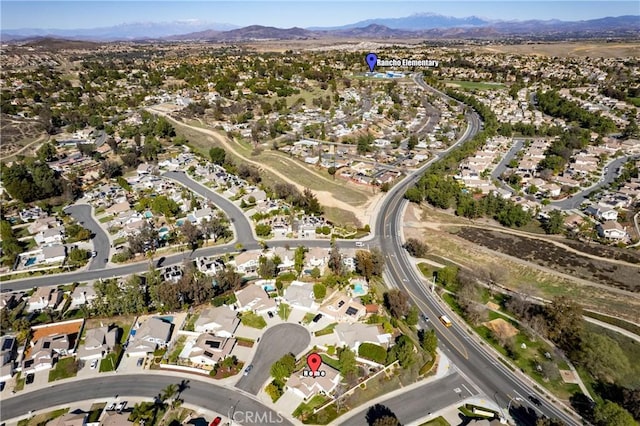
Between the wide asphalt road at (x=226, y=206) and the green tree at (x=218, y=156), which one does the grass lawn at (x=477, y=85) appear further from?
the wide asphalt road at (x=226, y=206)

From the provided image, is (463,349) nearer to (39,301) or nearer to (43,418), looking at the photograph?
(43,418)

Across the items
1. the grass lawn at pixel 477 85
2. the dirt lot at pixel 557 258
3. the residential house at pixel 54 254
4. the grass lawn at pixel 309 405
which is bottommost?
the grass lawn at pixel 309 405

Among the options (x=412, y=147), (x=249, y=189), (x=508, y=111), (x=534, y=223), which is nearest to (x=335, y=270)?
(x=249, y=189)

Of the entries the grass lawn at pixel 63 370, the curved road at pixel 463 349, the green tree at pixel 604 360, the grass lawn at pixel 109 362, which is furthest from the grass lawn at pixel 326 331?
the green tree at pixel 604 360

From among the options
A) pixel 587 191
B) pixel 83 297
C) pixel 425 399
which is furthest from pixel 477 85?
pixel 83 297

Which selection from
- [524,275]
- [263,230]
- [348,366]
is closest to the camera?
[348,366]

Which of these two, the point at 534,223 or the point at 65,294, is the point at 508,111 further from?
the point at 65,294

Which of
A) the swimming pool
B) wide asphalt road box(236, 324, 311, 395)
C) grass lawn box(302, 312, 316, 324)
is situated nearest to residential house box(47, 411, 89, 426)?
wide asphalt road box(236, 324, 311, 395)
